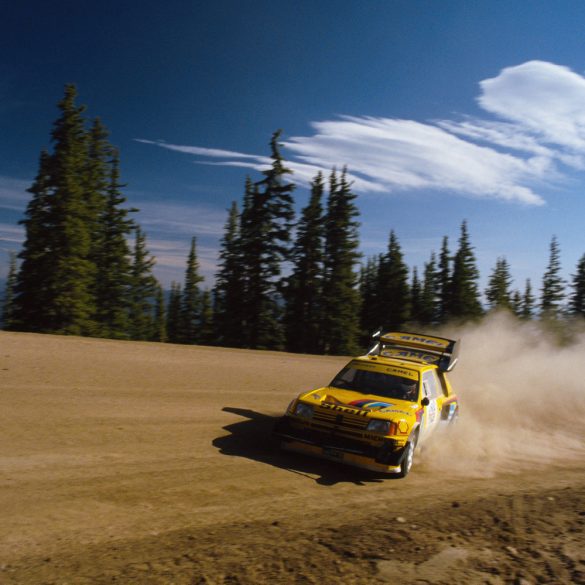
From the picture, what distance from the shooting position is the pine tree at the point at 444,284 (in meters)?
58.8

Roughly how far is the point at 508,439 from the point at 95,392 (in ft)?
30.1

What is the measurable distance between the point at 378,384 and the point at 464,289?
52.2 metres

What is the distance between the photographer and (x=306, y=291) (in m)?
42.9

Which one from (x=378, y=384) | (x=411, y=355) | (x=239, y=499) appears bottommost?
(x=239, y=499)

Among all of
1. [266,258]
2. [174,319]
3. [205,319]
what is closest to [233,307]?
[266,258]

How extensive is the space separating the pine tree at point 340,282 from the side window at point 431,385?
32814mm

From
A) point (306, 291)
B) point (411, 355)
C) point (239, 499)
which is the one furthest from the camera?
point (306, 291)

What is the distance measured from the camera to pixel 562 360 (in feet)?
56.1

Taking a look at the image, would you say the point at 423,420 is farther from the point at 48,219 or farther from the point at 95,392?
the point at 48,219

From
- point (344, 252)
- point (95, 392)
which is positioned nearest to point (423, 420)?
point (95, 392)

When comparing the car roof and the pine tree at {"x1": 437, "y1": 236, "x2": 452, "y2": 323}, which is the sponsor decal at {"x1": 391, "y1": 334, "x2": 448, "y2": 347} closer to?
the car roof

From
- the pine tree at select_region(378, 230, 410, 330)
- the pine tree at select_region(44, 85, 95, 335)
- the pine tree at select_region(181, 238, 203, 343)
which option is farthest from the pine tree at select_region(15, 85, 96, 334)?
the pine tree at select_region(378, 230, 410, 330)

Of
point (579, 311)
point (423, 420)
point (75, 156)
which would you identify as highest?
point (75, 156)

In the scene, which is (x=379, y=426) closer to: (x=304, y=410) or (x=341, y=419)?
(x=341, y=419)
